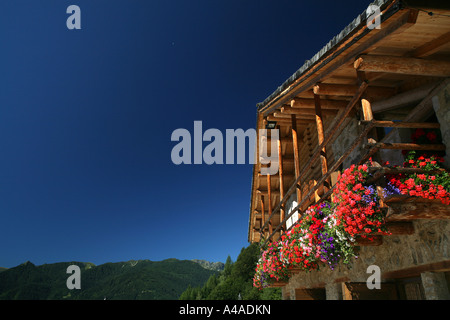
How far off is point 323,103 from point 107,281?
13176 cm

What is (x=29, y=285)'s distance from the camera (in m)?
126

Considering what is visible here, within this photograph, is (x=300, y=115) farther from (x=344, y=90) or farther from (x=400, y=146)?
(x=400, y=146)

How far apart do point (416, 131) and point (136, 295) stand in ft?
361

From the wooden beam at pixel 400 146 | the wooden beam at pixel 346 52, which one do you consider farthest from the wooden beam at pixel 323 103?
the wooden beam at pixel 400 146

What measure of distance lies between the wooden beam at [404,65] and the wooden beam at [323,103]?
8.52 ft

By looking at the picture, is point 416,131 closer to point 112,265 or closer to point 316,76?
point 316,76

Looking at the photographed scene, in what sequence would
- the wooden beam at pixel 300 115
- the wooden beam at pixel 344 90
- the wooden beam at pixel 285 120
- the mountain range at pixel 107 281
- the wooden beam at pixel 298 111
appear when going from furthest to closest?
1. the mountain range at pixel 107 281
2. the wooden beam at pixel 285 120
3. the wooden beam at pixel 300 115
4. the wooden beam at pixel 298 111
5. the wooden beam at pixel 344 90

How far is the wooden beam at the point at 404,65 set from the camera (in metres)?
4.09

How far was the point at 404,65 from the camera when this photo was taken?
420 cm

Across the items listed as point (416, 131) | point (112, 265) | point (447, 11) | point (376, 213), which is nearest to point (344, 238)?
point (376, 213)

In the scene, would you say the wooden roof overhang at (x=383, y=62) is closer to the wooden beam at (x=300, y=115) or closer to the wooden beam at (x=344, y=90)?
the wooden beam at (x=344, y=90)

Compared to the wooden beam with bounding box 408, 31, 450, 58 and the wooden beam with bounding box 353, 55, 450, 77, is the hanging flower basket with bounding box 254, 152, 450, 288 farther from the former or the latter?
the wooden beam with bounding box 408, 31, 450, 58

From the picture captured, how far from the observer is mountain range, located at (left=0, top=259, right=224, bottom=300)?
4139 inches

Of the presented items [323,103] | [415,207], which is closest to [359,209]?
[415,207]
